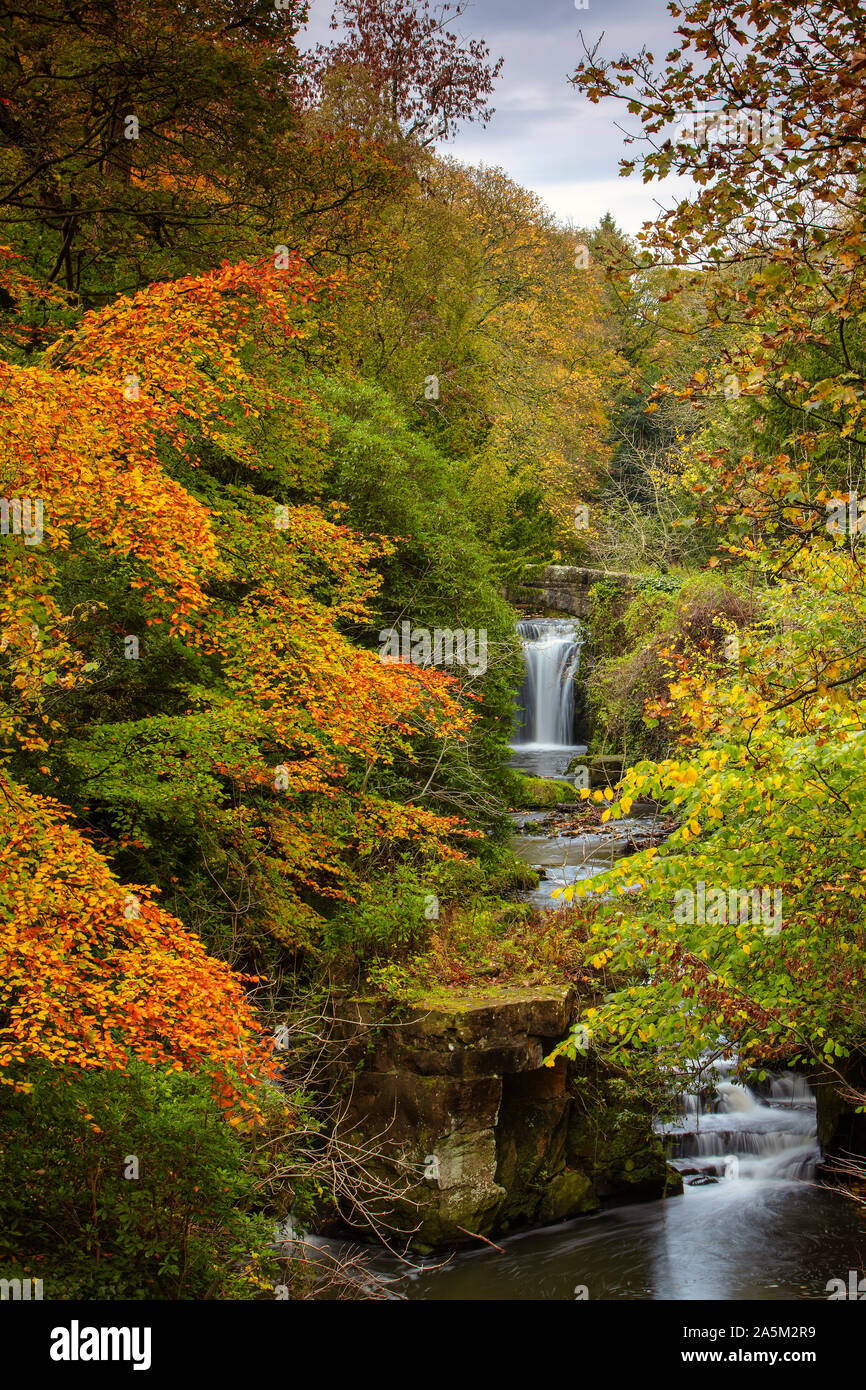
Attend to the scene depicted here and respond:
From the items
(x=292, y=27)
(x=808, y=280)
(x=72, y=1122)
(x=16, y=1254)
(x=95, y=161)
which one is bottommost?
(x=16, y=1254)

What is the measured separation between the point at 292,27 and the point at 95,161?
9.01 feet

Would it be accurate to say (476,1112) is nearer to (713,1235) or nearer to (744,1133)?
(713,1235)

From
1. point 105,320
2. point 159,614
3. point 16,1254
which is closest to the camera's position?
point 16,1254

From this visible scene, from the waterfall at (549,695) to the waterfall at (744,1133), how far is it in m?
12.5

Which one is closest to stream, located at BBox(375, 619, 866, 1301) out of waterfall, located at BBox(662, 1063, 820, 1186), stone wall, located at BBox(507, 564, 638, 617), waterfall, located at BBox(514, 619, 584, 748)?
waterfall, located at BBox(662, 1063, 820, 1186)

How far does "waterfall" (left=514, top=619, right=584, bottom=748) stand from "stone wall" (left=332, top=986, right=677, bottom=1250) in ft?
44.8

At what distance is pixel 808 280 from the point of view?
4.59m

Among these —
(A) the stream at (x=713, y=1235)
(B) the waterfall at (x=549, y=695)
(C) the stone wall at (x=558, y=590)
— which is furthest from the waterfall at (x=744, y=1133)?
(C) the stone wall at (x=558, y=590)

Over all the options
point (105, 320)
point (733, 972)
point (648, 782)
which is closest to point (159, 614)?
point (105, 320)

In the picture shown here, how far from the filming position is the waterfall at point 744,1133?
1093 cm

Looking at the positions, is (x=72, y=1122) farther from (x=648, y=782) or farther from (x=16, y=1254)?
(x=648, y=782)

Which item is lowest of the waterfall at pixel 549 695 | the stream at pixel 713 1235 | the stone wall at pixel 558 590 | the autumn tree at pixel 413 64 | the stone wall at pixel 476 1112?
the stream at pixel 713 1235

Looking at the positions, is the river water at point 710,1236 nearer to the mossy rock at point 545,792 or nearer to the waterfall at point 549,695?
the mossy rock at point 545,792

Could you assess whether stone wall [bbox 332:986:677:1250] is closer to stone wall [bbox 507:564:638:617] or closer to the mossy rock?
the mossy rock
